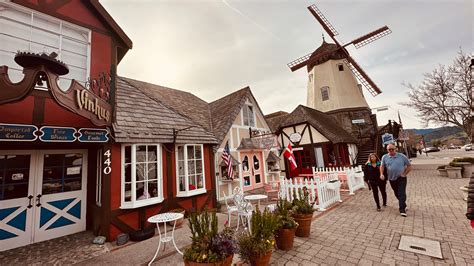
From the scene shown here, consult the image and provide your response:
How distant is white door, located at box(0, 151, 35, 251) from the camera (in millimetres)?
4730

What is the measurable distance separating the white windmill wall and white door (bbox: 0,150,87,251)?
22482 millimetres

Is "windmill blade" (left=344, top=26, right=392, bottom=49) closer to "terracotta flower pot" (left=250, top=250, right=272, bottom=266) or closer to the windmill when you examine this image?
the windmill

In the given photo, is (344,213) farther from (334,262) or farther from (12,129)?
(12,129)

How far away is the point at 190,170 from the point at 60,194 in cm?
382

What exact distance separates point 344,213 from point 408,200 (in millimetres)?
3068

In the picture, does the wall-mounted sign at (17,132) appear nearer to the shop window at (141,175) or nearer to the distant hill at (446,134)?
the shop window at (141,175)

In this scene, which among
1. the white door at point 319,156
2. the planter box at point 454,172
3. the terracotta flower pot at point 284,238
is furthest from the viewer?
the white door at point 319,156

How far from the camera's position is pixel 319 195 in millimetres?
6633

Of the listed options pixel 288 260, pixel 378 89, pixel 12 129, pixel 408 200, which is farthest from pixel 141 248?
pixel 378 89

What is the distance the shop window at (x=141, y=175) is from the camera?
5451 mm

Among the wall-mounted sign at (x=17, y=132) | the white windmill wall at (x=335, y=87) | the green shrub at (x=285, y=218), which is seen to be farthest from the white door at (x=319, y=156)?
the wall-mounted sign at (x=17, y=132)

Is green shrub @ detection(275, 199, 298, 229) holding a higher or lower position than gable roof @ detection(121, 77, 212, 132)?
lower

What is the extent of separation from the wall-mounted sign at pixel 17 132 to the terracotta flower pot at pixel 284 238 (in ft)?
19.2

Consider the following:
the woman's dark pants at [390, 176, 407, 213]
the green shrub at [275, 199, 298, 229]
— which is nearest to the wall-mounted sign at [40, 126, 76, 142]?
the green shrub at [275, 199, 298, 229]
